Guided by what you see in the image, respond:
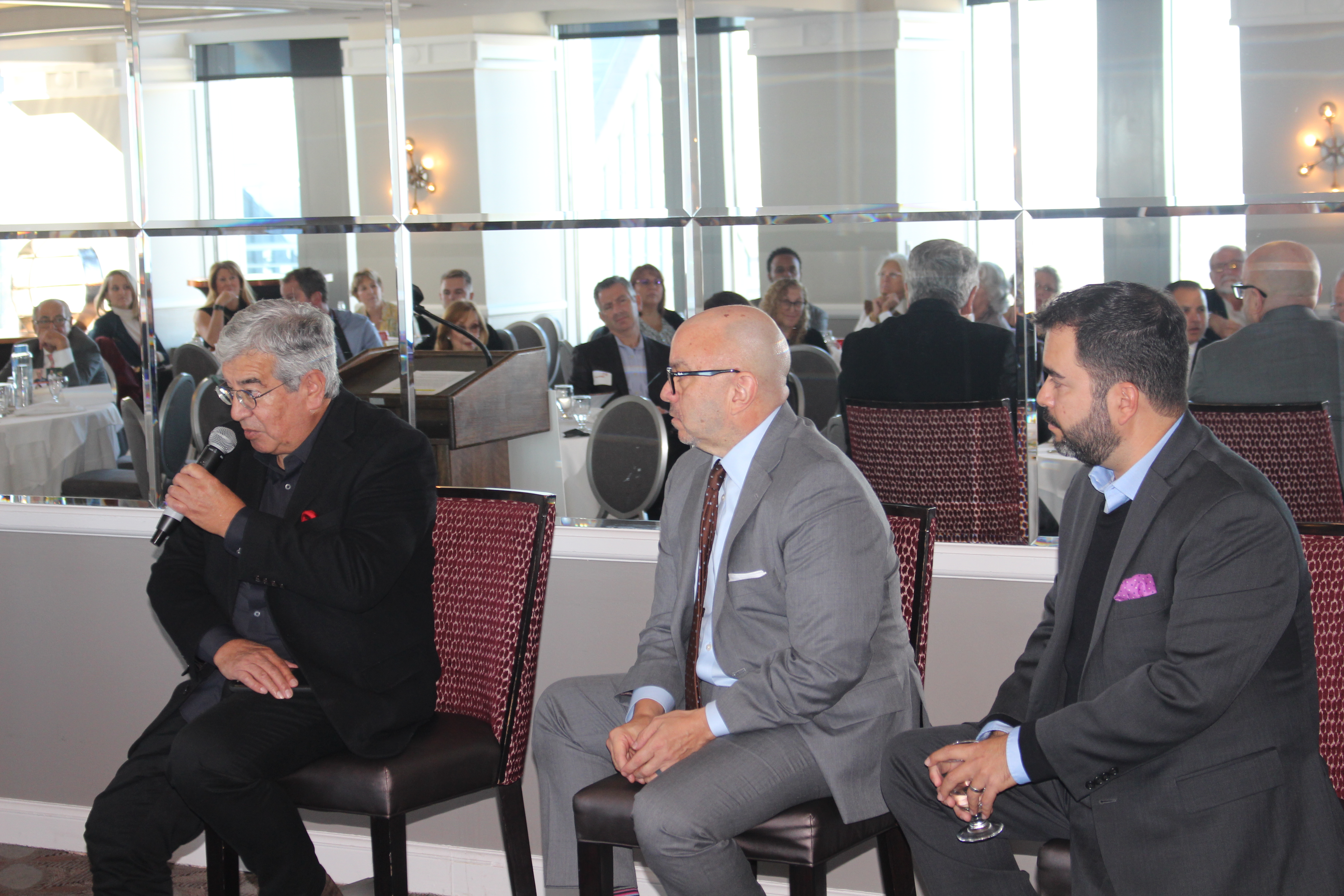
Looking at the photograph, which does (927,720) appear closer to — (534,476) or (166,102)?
(534,476)

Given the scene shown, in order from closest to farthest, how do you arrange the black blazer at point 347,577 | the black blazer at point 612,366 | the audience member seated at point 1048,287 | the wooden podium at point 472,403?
the black blazer at point 347,577, the audience member seated at point 1048,287, the black blazer at point 612,366, the wooden podium at point 472,403

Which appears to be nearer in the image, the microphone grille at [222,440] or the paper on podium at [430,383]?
the microphone grille at [222,440]

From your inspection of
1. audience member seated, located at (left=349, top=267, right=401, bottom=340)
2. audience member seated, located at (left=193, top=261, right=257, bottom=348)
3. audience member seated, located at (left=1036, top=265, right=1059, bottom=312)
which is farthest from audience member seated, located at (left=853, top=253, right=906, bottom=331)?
audience member seated, located at (left=193, top=261, right=257, bottom=348)

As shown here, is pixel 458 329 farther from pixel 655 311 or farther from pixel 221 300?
pixel 221 300

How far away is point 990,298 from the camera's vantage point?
8.29ft

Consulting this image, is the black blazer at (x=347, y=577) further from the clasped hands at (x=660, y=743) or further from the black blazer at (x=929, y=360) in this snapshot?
the black blazer at (x=929, y=360)

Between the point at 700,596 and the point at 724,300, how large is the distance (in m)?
0.81

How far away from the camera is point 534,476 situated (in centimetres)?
296

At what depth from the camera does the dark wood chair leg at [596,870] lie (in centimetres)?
209

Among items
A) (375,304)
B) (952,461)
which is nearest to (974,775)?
(952,461)

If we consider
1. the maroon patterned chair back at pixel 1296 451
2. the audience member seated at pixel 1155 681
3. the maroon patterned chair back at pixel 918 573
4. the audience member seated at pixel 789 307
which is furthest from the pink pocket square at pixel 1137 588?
the audience member seated at pixel 789 307

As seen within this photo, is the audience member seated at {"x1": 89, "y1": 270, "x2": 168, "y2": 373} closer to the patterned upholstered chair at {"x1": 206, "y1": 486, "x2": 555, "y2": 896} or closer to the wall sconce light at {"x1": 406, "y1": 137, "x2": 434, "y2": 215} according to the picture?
the wall sconce light at {"x1": 406, "y1": 137, "x2": 434, "y2": 215}

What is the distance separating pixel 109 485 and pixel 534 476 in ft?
4.01

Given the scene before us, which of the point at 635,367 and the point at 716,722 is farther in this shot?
the point at 635,367
